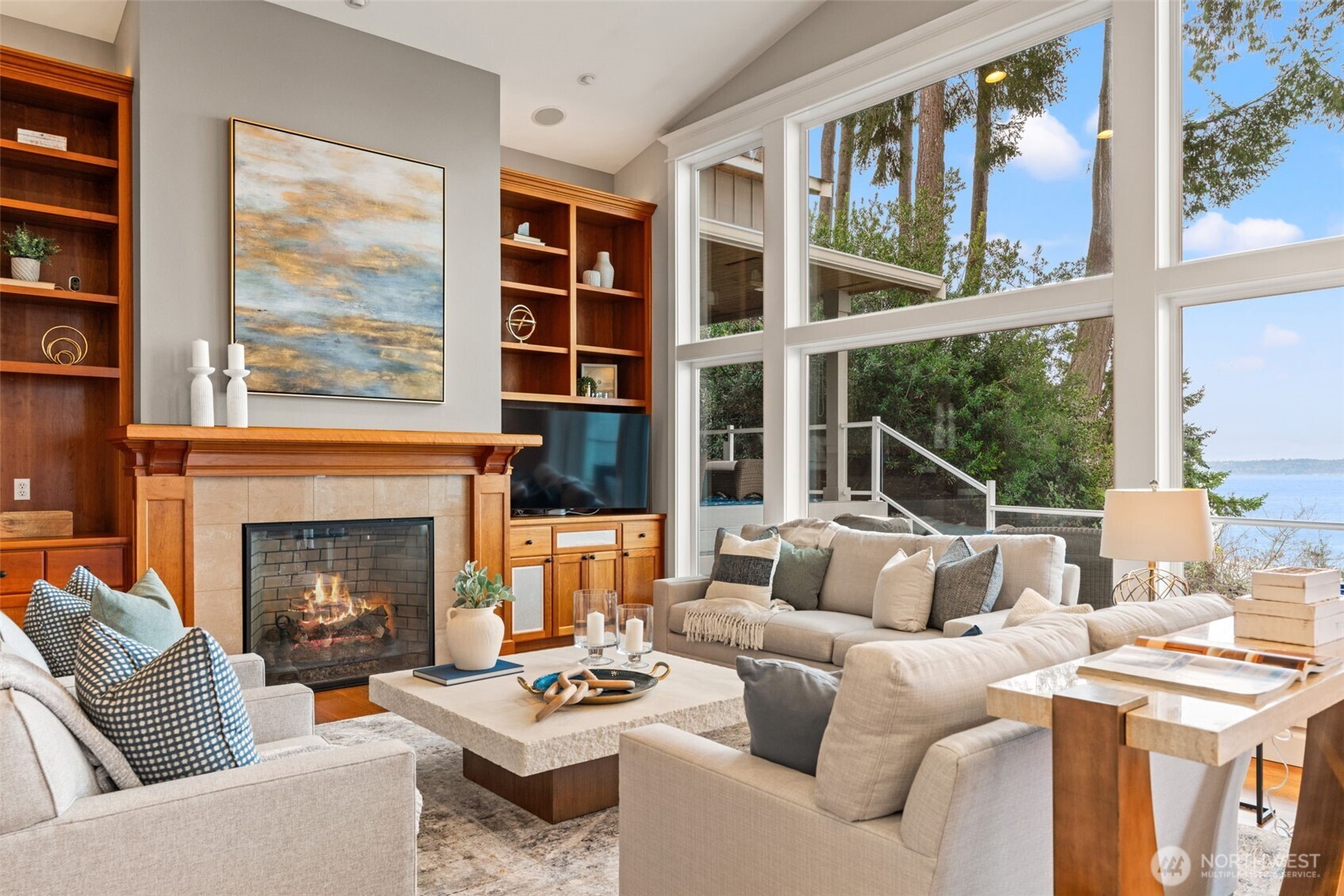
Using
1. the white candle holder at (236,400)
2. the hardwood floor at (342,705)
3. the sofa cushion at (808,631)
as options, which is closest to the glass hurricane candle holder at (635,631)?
the sofa cushion at (808,631)

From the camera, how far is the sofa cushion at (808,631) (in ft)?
13.0

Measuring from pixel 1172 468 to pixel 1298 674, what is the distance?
2560 millimetres

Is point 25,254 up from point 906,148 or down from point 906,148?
down

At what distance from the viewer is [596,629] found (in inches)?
130

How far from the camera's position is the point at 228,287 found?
446 cm

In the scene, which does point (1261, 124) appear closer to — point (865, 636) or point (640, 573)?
point (865, 636)

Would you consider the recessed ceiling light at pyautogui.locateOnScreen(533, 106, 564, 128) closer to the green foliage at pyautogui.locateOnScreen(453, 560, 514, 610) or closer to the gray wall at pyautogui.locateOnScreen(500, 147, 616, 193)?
the gray wall at pyautogui.locateOnScreen(500, 147, 616, 193)

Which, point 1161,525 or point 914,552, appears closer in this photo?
point 1161,525

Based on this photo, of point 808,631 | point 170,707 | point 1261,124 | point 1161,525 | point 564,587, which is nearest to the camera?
point 170,707

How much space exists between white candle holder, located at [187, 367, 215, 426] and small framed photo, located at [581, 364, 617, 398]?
2.61m

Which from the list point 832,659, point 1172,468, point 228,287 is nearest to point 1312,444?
point 1172,468

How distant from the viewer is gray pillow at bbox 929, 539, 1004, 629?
12.2 ft

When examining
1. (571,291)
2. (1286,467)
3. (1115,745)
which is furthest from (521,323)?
(1115,745)

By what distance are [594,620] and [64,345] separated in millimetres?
3159
